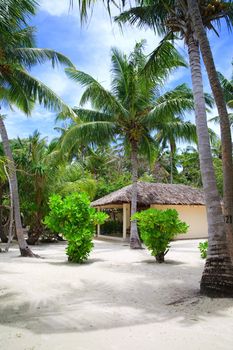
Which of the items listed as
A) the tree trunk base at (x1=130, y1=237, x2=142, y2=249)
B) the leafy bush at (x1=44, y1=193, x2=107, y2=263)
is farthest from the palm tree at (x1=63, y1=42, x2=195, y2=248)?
the leafy bush at (x1=44, y1=193, x2=107, y2=263)

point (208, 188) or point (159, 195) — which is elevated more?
point (159, 195)

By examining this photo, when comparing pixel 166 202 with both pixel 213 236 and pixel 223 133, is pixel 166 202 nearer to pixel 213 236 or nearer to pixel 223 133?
pixel 223 133

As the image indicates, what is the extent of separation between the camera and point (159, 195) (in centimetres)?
2412

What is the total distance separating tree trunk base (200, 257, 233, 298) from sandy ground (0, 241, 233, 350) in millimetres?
240

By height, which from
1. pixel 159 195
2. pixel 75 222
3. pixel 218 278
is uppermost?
pixel 159 195

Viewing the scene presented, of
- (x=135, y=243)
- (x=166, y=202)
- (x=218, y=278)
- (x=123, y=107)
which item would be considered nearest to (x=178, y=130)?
Result: (x=123, y=107)

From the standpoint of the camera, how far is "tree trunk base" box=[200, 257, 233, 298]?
6.50m

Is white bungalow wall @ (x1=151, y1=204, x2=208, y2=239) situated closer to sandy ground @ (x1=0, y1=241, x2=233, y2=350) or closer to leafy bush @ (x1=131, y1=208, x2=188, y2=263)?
leafy bush @ (x1=131, y1=208, x2=188, y2=263)

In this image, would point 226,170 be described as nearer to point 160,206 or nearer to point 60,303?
point 60,303

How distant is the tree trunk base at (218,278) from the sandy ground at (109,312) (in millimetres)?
240

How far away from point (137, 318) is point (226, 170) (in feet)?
12.0

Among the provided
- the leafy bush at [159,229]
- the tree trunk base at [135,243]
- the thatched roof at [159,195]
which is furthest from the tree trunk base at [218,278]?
the thatched roof at [159,195]

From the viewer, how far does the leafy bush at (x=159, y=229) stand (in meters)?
12.2

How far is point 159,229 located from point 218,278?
568 cm
